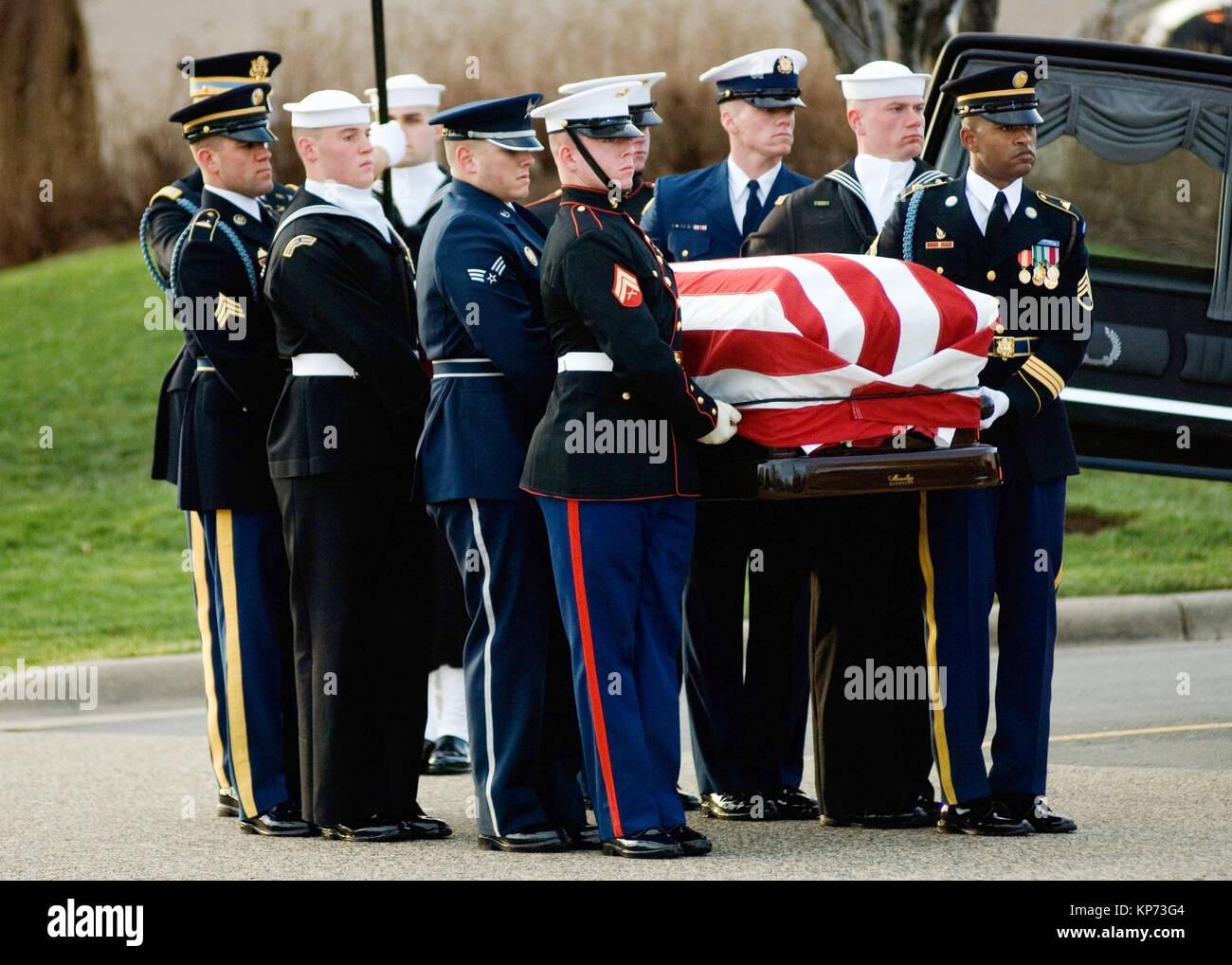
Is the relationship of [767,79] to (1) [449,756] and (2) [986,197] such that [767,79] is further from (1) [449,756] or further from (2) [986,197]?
(1) [449,756]

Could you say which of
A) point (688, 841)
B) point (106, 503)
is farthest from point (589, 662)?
point (106, 503)

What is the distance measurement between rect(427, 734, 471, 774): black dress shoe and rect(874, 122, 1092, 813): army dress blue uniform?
2015 millimetres

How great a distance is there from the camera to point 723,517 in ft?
20.3

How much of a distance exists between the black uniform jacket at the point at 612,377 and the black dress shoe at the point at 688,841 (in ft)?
2.90

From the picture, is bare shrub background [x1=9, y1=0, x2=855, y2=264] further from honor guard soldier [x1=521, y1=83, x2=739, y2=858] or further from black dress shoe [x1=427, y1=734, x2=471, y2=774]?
honor guard soldier [x1=521, y1=83, x2=739, y2=858]

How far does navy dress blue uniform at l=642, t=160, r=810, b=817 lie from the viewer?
613cm

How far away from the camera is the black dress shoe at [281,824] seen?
5906 millimetres

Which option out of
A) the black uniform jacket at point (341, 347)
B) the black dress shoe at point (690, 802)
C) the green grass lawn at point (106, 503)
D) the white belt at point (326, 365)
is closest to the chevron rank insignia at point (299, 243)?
the black uniform jacket at point (341, 347)

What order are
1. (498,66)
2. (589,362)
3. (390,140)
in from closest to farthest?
(589,362), (390,140), (498,66)

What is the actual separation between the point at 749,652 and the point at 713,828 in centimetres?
58

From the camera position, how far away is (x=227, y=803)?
625cm

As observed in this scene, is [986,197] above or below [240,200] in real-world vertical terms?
below

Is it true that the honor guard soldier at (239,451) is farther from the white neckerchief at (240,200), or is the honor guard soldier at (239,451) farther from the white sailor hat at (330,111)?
the white sailor hat at (330,111)

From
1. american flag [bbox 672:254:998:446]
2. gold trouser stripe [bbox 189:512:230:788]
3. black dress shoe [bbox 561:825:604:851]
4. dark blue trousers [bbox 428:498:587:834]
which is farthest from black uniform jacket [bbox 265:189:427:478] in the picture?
black dress shoe [bbox 561:825:604:851]
